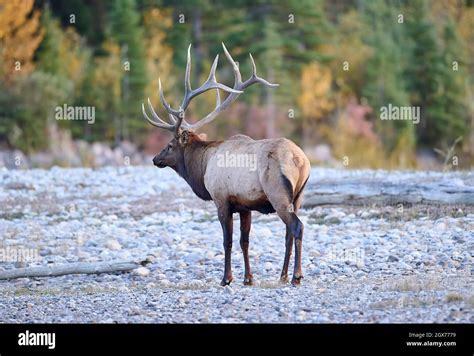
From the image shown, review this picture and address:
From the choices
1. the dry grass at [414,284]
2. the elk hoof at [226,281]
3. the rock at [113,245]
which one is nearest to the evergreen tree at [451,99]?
the rock at [113,245]

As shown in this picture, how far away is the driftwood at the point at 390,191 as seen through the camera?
1691 centimetres

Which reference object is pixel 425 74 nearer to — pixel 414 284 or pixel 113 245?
pixel 113 245

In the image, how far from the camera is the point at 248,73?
151 ft

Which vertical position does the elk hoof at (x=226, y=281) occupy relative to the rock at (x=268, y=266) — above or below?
below

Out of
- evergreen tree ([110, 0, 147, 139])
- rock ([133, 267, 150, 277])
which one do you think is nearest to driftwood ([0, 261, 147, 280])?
rock ([133, 267, 150, 277])

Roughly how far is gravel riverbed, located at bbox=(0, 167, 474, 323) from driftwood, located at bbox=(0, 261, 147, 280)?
0.31ft

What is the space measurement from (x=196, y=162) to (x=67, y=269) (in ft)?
7.66

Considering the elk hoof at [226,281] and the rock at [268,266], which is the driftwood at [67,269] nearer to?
the elk hoof at [226,281]

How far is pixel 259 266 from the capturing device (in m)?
14.2

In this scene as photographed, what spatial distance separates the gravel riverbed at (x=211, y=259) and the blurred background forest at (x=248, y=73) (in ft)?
64.8

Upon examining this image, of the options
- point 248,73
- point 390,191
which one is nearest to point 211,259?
point 390,191

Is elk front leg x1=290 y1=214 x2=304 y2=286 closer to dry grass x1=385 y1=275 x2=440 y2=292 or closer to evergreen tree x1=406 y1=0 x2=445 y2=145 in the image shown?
dry grass x1=385 y1=275 x2=440 y2=292
